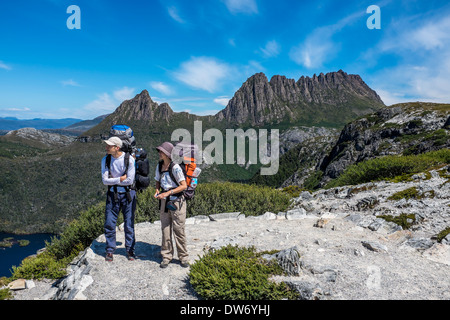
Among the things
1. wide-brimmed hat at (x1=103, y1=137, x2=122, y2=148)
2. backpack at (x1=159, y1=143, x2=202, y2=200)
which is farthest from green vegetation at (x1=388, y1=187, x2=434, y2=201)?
wide-brimmed hat at (x1=103, y1=137, x2=122, y2=148)

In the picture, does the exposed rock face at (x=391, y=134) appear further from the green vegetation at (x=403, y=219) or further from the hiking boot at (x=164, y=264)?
the hiking boot at (x=164, y=264)

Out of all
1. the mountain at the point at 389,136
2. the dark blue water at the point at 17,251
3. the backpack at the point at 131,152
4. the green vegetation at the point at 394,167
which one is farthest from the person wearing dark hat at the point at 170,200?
the dark blue water at the point at 17,251

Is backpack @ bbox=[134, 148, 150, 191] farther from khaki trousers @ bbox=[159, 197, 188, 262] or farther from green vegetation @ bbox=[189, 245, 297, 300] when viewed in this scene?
green vegetation @ bbox=[189, 245, 297, 300]

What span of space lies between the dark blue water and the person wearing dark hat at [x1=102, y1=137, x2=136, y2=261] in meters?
103

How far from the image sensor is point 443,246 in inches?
237

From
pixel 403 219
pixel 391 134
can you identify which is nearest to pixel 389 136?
pixel 391 134

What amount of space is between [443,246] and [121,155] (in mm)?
7938

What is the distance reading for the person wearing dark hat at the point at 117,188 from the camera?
5906 millimetres

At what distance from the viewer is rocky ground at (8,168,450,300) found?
188 inches

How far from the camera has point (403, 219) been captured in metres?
7.91

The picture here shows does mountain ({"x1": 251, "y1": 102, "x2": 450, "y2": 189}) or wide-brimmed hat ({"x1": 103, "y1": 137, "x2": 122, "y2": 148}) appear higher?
mountain ({"x1": 251, "y1": 102, "x2": 450, "y2": 189})

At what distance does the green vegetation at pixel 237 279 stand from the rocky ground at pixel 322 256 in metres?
0.31
